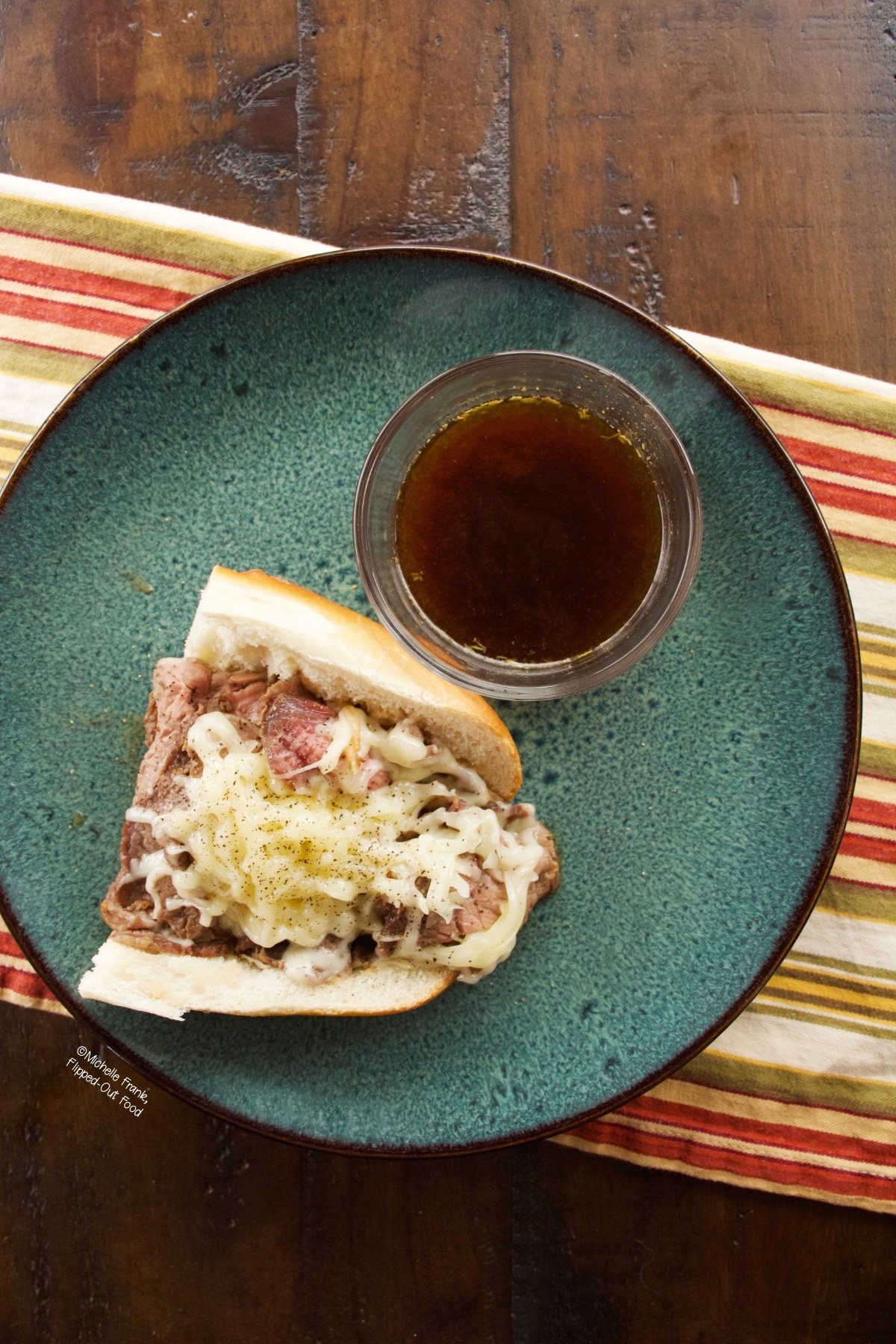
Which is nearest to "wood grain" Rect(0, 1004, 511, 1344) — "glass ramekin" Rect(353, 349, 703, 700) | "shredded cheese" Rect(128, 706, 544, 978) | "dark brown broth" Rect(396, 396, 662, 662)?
"shredded cheese" Rect(128, 706, 544, 978)

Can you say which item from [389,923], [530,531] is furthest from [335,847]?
[530,531]

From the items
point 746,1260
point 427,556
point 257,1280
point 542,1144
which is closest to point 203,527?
point 427,556

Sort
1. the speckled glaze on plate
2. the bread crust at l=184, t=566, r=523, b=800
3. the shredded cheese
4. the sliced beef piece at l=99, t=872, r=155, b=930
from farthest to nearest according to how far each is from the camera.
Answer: the speckled glaze on plate < the sliced beef piece at l=99, t=872, r=155, b=930 < the bread crust at l=184, t=566, r=523, b=800 < the shredded cheese

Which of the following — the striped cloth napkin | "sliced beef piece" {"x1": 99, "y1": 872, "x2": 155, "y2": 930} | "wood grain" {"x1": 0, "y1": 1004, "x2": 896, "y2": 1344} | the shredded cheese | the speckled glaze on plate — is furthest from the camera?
"wood grain" {"x1": 0, "y1": 1004, "x2": 896, "y2": 1344}

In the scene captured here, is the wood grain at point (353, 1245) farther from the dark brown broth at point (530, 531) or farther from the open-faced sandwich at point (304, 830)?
the dark brown broth at point (530, 531)

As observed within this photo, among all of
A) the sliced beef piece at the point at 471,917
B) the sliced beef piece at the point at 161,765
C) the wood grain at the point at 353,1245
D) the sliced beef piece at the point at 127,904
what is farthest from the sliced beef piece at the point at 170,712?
the wood grain at the point at 353,1245

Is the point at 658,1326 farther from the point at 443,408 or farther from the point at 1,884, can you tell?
the point at 443,408

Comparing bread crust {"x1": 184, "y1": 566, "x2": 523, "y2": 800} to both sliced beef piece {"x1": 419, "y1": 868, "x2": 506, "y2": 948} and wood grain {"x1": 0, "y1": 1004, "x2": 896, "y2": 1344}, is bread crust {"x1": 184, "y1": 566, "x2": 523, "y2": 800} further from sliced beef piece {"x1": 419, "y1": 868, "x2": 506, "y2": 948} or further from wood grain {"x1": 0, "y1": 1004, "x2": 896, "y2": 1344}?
wood grain {"x1": 0, "y1": 1004, "x2": 896, "y2": 1344}
